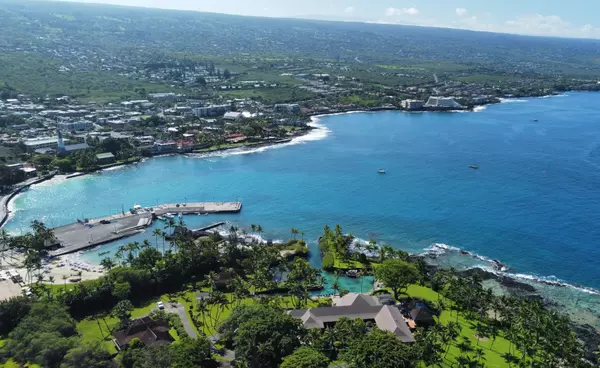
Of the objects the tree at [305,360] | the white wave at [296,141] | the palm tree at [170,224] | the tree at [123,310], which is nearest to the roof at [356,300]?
the tree at [305,360]

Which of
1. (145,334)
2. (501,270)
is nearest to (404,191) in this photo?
(501,270)

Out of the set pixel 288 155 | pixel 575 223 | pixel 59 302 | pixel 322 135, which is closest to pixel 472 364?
pixel 59 302

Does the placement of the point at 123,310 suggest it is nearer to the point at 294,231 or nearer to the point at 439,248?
the point at 294,231

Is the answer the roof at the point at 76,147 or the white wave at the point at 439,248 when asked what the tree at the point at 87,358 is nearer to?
the white wave at the point at 439,248

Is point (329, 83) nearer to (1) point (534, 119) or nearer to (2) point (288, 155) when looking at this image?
(1) point (534, 119)

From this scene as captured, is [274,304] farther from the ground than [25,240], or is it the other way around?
[274,304]

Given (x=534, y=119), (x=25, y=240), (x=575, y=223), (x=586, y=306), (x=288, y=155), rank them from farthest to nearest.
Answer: (x=534, y=119) < (x=288, y=155) < (x=575, y=223) < (x=25, y=240) < (x=586, y=306)
